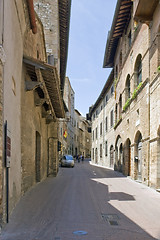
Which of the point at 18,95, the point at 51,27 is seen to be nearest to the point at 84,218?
the point at 18,95

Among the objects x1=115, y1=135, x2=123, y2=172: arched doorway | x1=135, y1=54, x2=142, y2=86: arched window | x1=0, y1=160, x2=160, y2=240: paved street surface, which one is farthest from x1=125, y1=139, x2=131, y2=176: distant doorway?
x1=0, y1=160, x2=160, y2=240: paved street surface

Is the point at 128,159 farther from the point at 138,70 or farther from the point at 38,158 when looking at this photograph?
the point at 38,158

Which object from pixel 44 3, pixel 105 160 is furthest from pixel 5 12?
pixel 105 160

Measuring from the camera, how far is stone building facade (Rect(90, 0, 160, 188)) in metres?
11.7

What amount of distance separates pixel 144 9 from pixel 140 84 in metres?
3.71

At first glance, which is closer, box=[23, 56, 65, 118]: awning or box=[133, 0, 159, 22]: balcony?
box=[23, 56, 65, 118]: awning

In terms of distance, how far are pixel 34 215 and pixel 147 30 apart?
33.3ft

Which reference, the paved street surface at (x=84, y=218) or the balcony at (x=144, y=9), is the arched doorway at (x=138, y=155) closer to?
the paved street surface at (x=84, y=218)

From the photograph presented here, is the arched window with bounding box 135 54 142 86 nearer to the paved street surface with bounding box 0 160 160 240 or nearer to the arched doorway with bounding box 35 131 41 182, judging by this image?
the arched doorway with bounding box 35 131 41 182

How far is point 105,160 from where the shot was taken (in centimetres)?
3069

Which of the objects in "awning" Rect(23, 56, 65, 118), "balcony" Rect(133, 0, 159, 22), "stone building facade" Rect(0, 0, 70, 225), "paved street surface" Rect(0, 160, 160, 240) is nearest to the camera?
"paved street surface" Rect(0, 160, 160, 240)

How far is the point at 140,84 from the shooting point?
14.2 m

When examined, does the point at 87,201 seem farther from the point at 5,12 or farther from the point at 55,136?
the point at 55,136

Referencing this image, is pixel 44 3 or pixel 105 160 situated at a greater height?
pixel 44 3
